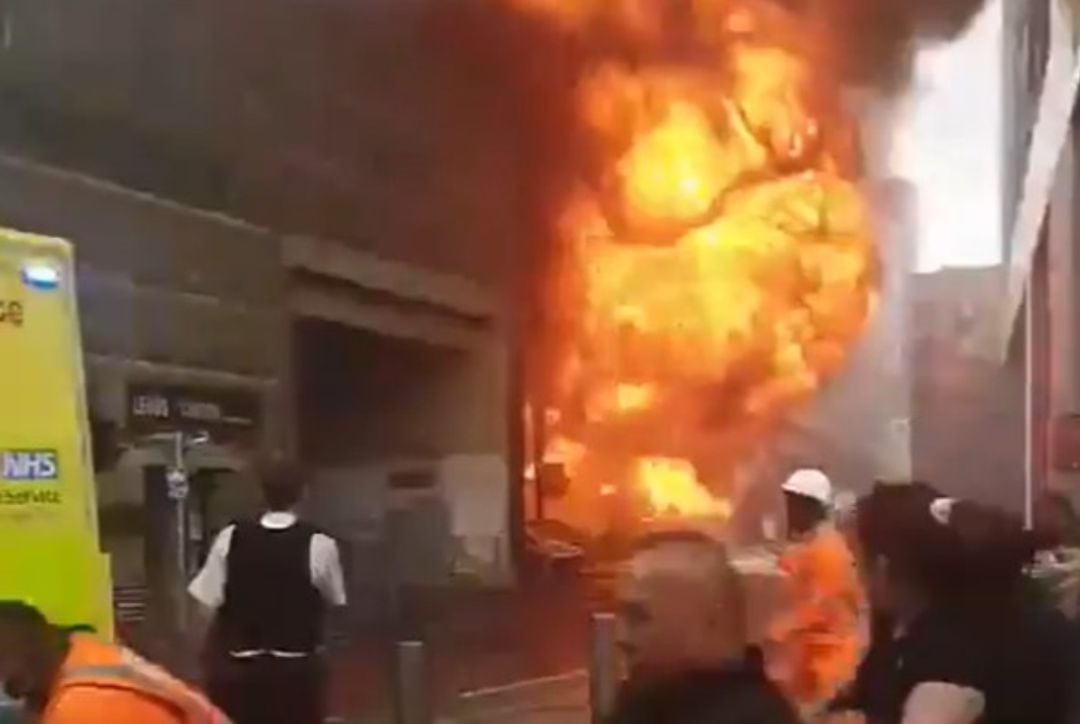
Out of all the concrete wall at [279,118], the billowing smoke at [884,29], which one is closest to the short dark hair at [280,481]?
the concrete wall at [279,118]

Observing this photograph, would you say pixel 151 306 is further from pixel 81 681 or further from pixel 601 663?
pixel 601 663

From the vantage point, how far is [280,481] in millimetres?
2787

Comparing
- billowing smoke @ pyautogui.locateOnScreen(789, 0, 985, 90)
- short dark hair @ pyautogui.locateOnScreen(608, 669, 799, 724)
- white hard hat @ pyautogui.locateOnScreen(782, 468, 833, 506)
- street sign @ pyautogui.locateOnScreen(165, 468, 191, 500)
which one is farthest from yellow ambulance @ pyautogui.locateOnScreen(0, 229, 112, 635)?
billowing smoke @ pyautogui.locateOnScreen(789, 0, 985, 90)

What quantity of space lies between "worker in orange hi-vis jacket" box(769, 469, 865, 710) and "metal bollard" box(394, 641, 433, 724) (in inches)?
21.6

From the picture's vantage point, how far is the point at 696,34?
283cm

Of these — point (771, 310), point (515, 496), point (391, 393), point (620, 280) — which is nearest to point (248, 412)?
point (391, 393)

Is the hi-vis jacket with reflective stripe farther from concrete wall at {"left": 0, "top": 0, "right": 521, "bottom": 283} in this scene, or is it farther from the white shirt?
concrete wall at {"left": 0, "top": 0, "right": 521, "bottom": 283}

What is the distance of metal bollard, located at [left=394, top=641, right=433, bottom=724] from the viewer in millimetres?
2805

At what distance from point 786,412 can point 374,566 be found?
685 millimetres

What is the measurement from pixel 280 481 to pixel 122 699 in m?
0.69

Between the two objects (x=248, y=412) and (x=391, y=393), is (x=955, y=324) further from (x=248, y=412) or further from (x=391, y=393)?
(x=248, y=412)

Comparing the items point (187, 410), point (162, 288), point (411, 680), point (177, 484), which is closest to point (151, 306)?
point (162, 288)

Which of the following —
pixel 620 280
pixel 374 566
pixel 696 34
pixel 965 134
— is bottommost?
pixel 374 566

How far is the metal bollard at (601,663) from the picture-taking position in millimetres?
2682
